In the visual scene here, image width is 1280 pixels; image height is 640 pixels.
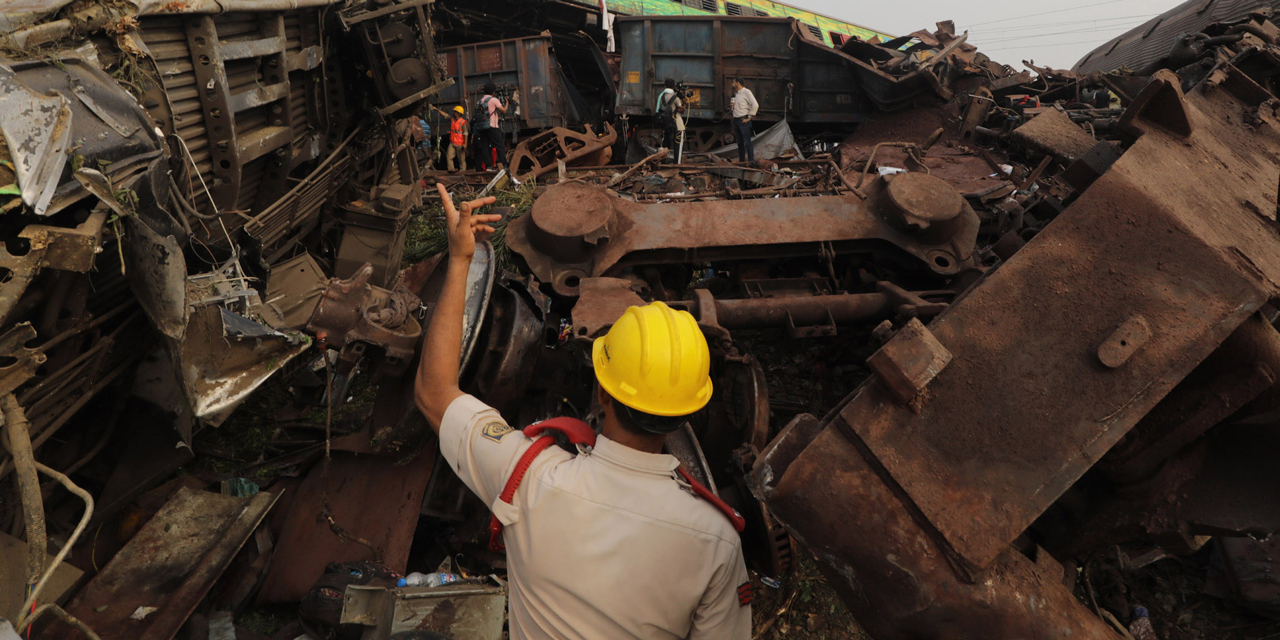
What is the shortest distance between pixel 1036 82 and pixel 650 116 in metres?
5.46

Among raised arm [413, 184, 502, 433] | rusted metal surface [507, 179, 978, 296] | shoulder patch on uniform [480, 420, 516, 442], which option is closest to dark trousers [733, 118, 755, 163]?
rusted metal surface [507, 179, 978, 296]

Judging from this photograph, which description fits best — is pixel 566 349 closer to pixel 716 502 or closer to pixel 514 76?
pixel 716 502

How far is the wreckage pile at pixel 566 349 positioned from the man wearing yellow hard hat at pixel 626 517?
0.50 meters

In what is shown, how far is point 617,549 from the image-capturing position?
1.48 metres

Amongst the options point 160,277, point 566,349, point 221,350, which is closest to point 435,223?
point 566,349

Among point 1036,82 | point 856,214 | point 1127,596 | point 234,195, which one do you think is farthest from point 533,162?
point 1127,596

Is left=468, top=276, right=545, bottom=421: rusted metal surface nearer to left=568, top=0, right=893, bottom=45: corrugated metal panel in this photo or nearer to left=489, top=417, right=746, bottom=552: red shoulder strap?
left=489, top=417, right=746, bottom=552: red shoulder strap

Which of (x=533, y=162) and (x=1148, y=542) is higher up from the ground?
(x=1148, y=542)

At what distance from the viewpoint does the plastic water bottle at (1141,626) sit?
3.11 m

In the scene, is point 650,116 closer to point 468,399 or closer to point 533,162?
point 533,162

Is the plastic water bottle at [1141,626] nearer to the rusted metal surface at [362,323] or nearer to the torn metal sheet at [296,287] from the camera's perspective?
the rusted metal surface at [362,323]

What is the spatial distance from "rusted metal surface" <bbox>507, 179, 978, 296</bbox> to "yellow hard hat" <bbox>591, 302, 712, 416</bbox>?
193 cm

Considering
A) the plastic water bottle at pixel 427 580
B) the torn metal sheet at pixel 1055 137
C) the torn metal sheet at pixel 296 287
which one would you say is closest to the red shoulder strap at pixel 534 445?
the plastic water bottle at pixel 427 580

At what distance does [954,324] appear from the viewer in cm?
204
